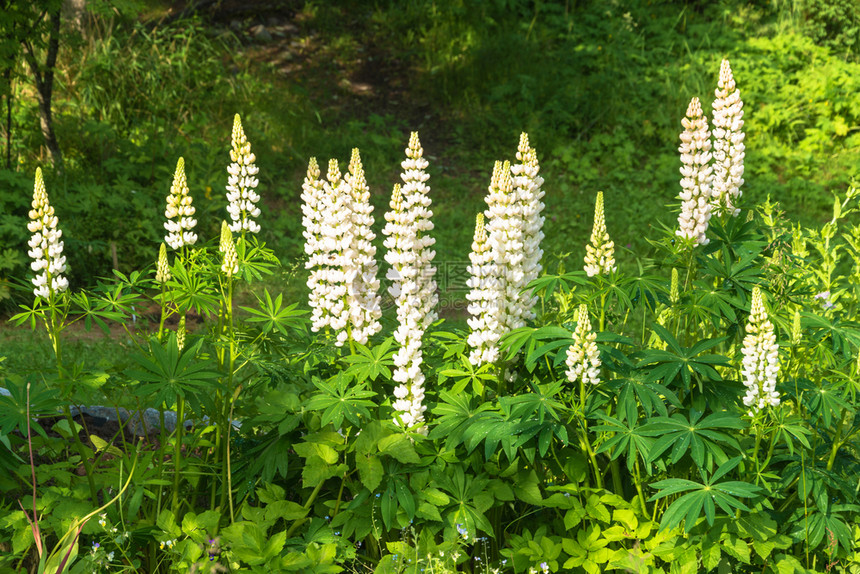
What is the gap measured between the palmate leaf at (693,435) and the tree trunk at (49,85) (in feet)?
20.4

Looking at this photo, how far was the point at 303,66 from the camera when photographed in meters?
11.4

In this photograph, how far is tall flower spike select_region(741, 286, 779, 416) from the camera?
271cm

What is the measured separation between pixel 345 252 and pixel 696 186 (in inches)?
57.2

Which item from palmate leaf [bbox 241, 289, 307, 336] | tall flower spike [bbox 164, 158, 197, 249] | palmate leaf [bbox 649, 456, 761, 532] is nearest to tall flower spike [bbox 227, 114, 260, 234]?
tall flower spike [bbox 164, 158, 197, 249]

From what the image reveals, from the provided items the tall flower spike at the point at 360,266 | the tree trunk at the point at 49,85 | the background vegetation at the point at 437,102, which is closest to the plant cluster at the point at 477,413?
the tall flower spike at the point at 360,266

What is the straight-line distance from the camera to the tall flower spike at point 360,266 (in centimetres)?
310

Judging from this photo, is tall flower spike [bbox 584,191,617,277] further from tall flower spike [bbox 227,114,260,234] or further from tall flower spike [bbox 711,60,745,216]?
tall flower spike [bbox 227,114,260,234]

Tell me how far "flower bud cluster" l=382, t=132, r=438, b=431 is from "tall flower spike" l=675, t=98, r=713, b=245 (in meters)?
1.05

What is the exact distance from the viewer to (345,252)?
123 inches

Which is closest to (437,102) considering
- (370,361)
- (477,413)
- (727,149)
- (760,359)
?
(727,149)

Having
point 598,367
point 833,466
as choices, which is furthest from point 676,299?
point 833,466

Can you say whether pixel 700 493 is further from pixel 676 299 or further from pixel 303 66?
pixel 303 66

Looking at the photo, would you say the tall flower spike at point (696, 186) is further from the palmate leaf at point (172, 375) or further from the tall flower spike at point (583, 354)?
the palmate leaf at point (172, 375)

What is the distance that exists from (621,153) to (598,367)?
22.3 ft
